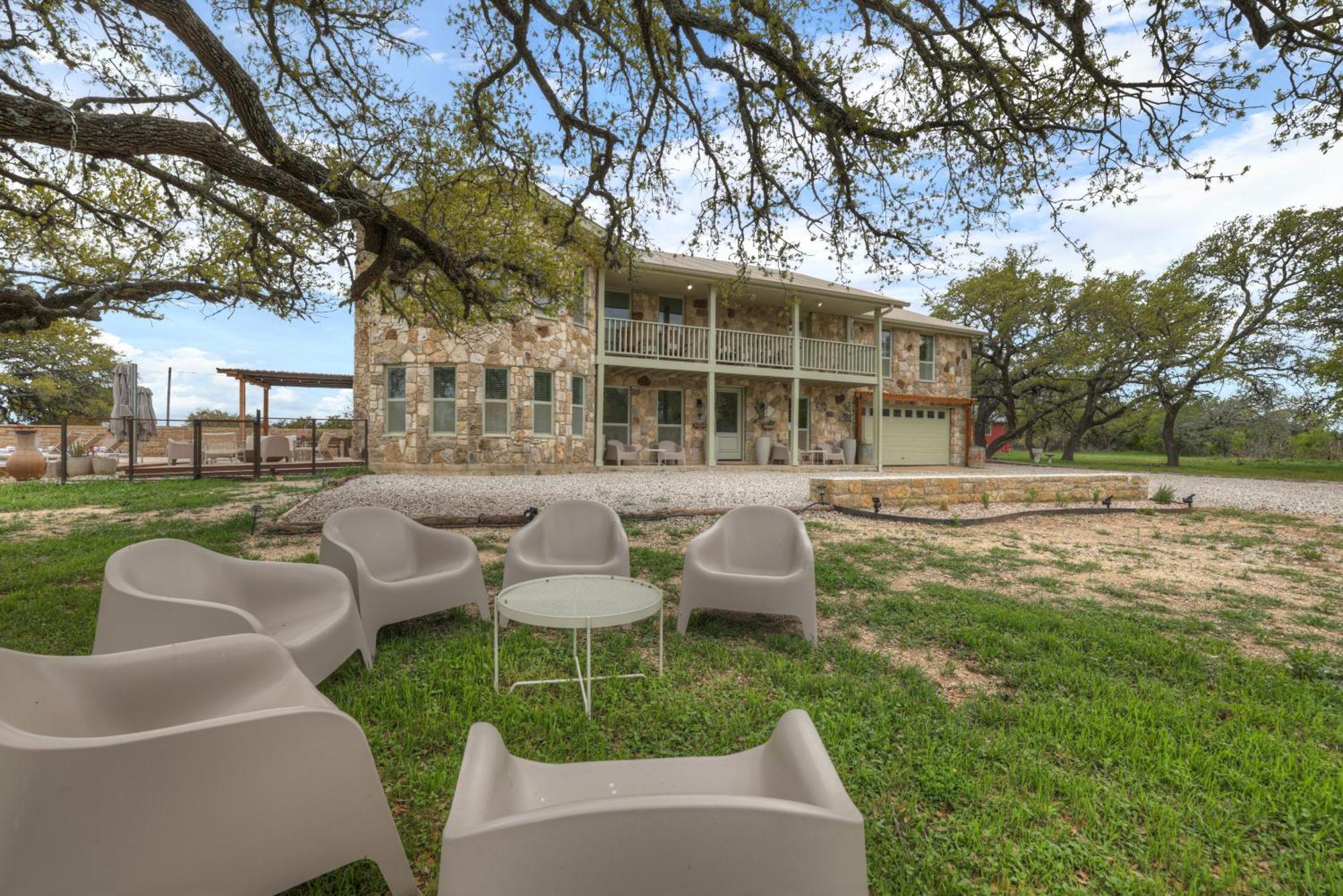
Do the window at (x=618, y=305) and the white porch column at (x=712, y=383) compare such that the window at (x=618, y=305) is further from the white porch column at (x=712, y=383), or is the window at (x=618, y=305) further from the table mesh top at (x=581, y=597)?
the table mesh top at (x=581, y=597)

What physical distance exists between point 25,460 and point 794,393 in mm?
15264

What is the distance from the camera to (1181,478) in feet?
46.1

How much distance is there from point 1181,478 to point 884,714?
1643 cm

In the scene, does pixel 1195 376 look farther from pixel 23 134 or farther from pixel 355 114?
pixel 23 134

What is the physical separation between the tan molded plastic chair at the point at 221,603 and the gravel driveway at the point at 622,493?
3.20 m

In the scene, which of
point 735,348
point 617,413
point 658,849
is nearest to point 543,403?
point 617,413

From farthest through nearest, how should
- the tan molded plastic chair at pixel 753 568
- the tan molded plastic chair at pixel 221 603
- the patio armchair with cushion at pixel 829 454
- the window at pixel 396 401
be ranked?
1. the patio armchair with cushion at pixel 829 454
2. the window at pixel 396 401
3. the tan molded plastic chair at pixel 753 568
4. the tan molded plastic chair at pixel 221 603

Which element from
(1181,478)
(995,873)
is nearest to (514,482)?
(995,873)

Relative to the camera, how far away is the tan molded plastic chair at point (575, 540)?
366 centimetres

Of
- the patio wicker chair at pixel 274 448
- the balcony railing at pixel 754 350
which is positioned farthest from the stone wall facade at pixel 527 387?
the patio wicker chair at pixel 274 448

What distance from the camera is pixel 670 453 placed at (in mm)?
14250

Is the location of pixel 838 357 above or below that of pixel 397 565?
above

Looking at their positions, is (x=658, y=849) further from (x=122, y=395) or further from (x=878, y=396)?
(x=878, y=396)

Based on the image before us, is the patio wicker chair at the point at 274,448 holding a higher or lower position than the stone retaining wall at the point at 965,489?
higher
